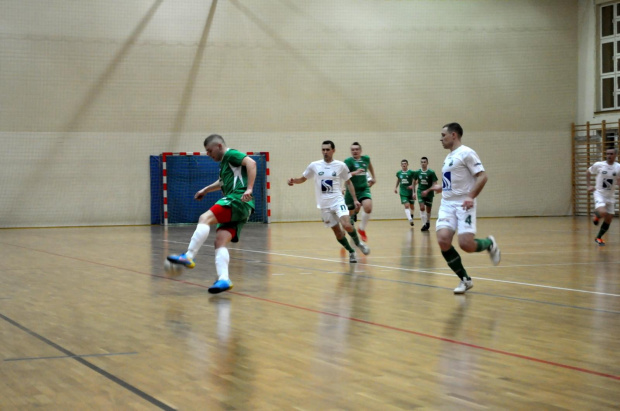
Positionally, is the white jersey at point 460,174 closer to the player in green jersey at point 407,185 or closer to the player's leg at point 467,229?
the player's leg at point 467,229

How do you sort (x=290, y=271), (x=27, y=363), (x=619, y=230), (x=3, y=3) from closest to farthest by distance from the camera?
(x=27, y=363) < (x=290, y=271) < (x=619, y=230) < (x=3, y=3)

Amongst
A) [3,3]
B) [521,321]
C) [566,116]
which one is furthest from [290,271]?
[566,116]

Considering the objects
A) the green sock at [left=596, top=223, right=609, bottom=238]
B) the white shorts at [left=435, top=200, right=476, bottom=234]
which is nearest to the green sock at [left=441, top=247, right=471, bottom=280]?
the white shorts at [left=435, top=200, right=476, bottom=234]

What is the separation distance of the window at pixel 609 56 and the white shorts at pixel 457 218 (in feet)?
73.9

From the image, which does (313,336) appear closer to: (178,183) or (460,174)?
(460,174)

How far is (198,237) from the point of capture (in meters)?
8.66

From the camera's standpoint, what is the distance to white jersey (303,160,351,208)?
511 inches

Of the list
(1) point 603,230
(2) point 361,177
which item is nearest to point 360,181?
(2) point 361,177

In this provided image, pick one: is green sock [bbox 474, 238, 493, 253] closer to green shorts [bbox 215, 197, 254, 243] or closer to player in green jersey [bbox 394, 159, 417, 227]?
green shorts [bbox 215, 197, 254, 243]

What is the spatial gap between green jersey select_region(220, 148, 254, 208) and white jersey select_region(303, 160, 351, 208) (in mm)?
4012

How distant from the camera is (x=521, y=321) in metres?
6.83

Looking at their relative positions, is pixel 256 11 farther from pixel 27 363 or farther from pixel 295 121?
pixel 27 363

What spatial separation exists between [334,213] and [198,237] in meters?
4.63

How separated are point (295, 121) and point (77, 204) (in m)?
7.97
